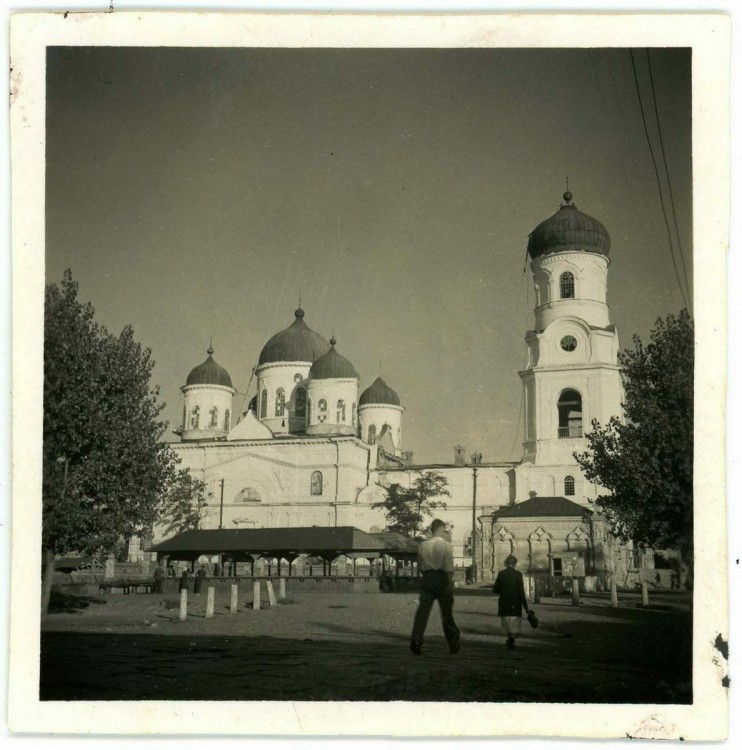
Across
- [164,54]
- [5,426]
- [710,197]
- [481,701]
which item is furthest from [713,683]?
[164,54]

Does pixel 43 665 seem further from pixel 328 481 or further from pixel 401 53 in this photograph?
pixel 328 481

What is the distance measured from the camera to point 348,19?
9.64 meters

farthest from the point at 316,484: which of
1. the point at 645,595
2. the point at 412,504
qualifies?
the point at 645,595

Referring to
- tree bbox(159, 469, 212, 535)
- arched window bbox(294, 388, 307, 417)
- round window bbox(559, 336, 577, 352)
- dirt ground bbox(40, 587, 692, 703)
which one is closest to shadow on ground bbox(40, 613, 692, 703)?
dirt ground bbox(40, 587, 692, 703)

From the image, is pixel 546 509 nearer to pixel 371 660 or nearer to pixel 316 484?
pixel 371 660

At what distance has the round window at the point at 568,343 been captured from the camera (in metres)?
23.3

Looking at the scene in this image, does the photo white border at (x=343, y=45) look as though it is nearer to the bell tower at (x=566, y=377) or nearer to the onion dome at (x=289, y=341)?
the onion dome at (x=289, y=341)

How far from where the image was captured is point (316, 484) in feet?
104

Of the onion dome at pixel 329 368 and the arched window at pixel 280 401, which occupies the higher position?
the onion dome at pixel 329 368

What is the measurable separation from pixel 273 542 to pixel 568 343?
10.2 meters

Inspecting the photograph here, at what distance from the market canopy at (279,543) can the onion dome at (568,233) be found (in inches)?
270

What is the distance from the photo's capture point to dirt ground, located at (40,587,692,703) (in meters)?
8.70

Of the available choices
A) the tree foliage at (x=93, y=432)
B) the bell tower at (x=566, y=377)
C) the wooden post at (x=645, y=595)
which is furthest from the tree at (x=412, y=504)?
the wooden post at (x=645, y=595)

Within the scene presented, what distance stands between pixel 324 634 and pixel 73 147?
6264 mm
